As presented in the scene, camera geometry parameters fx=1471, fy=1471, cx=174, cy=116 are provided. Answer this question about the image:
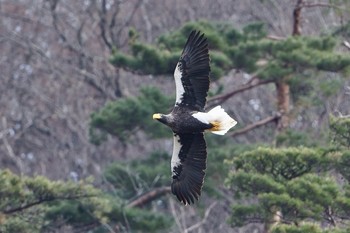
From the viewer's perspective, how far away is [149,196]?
18.0 meters

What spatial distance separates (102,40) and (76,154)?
214cm

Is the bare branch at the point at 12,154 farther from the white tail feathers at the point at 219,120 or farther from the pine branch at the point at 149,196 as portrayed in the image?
the white tail feathers at the point at 219,120

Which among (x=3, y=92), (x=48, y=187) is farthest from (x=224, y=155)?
(x=3, y=92)

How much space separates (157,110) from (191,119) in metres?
4.38

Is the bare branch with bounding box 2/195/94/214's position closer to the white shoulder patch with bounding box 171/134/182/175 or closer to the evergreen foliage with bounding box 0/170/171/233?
the evergreen foliage with bounding box 0/170/171/233

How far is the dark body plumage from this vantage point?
12.8 metres

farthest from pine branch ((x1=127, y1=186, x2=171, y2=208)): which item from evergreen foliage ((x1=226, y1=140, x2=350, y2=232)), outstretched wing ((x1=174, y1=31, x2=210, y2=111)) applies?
outstretched wing ((x1=174, y1=31, x2=210, y2=111))

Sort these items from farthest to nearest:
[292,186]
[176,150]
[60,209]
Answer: [60,209]
[292,186]
[176,150]

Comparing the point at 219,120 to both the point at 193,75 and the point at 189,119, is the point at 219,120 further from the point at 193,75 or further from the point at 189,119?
the point at 193,75

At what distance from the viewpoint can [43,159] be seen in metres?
26.0

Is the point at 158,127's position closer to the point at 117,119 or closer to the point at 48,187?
the point at 117,119

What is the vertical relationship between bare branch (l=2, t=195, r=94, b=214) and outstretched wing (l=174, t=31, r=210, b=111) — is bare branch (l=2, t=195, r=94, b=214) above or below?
below

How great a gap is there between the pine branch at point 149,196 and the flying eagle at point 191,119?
4592 millimetres

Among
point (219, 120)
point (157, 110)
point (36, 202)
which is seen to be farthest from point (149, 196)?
point (219, 120)
